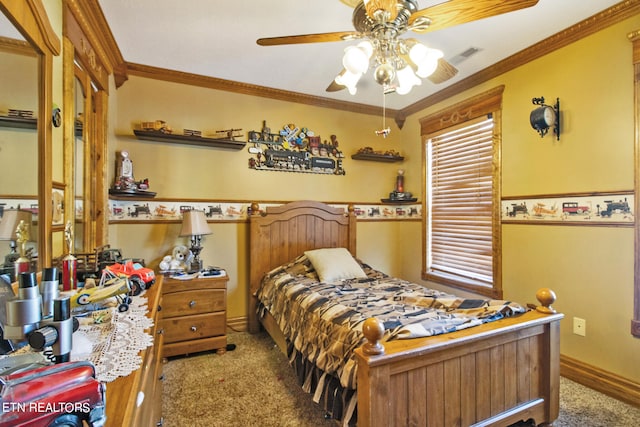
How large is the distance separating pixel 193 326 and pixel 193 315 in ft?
0.29

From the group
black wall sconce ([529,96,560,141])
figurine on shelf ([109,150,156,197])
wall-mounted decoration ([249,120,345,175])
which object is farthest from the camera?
wall-mounted decoration ([249,120,345,175])

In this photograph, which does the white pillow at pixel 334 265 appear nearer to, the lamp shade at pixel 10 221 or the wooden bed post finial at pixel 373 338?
→ the wooden bed post finial at pixel 373 338

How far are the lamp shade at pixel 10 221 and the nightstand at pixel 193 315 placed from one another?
4.59 ft

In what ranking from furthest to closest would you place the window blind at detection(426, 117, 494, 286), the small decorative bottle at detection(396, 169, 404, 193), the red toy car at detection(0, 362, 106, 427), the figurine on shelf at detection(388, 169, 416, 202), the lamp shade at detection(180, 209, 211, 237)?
the small decorative bottle at detection(396, 169, 404, 193) < the figurine on shelf at detection(388, 169, 416, 202) < the window blind at detection(426, 117, 494, 286) < the lamp shade at detection(180, 209, 211, 237) < the red toy car at detection(0, 362, 106, 427)

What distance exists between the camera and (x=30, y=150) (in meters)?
1.21

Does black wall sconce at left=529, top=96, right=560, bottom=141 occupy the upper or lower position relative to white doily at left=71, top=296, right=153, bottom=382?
upper

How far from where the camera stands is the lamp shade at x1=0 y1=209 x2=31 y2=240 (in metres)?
0.99

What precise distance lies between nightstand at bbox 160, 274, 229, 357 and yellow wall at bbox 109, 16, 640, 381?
0.51 m

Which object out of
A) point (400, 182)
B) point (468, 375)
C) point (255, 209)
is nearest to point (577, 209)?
point (468, 375)

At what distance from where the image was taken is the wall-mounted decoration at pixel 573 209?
6.36 feet

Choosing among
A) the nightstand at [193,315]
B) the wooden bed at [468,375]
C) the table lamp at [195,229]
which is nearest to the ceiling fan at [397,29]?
the wooden bed at [468,375]

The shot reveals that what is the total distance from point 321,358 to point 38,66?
1.90 meters

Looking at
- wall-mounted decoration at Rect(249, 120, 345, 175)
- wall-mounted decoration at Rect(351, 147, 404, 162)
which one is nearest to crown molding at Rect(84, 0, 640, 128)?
wall-mounted decoration at Rect(249, 120, 345, 175)

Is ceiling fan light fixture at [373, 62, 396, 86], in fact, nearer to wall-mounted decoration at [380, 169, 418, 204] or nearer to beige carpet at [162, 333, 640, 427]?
beige carpet at [162, 333, 640, 427]
